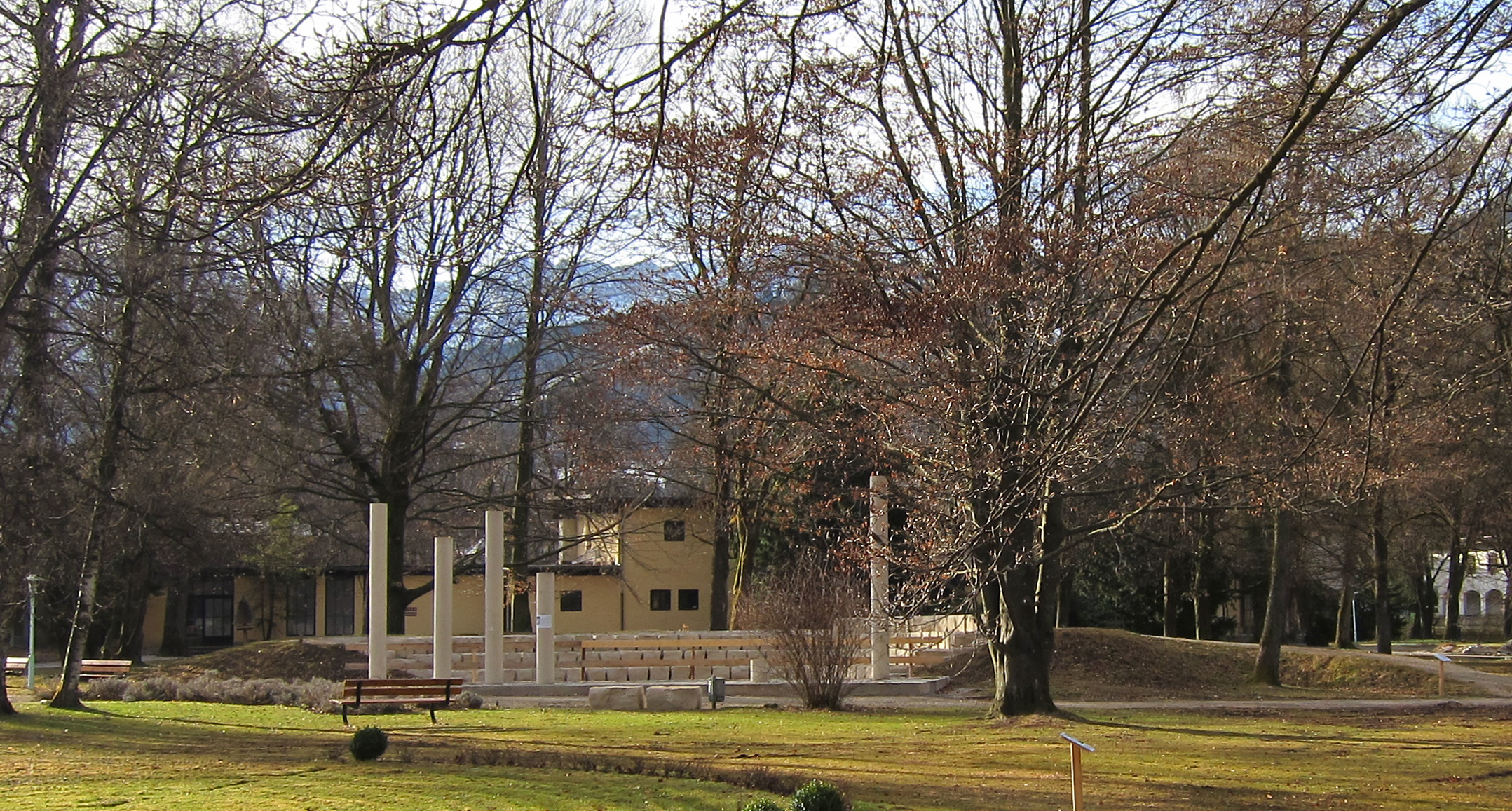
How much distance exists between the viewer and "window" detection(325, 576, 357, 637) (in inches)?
1742

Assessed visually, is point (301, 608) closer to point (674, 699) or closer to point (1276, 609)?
point (674, 699)

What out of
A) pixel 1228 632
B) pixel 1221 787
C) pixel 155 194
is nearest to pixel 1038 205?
pixel 1221 787

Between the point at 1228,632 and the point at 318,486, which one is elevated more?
the point at 318,486

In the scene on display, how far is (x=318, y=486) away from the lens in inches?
1197

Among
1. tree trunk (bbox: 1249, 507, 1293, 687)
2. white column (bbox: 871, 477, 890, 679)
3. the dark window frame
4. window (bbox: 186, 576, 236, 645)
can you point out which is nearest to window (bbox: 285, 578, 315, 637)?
the dark window frame

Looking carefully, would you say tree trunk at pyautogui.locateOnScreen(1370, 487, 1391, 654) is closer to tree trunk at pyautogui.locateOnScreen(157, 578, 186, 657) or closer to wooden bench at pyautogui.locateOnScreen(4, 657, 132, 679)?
wooden bench at pyautogui.locateOnScreen(4, 657, 132, 679)

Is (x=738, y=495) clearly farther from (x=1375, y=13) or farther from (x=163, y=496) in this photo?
(x=1375, y=13)

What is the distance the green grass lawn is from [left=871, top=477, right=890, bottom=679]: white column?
1.52 m

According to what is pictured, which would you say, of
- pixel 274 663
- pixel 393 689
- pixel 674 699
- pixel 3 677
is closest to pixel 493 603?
pixel 674 699

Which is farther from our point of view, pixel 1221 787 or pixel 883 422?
pixel 883 422

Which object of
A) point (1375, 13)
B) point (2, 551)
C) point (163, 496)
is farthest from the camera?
point (163, 496)

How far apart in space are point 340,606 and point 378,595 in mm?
22980

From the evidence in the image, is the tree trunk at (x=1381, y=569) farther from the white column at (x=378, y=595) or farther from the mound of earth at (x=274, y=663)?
the mound of earth at (x=274, y=663)

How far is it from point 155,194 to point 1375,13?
732 cm
